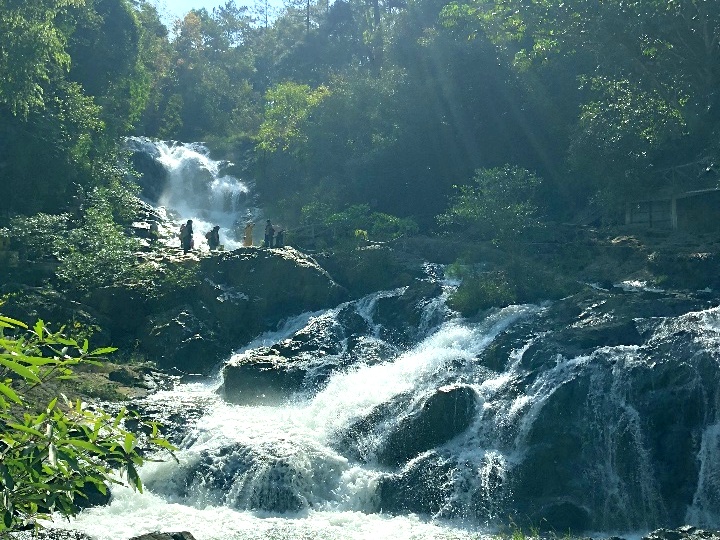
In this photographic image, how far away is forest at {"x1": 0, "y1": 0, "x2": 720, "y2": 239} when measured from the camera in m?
27.6

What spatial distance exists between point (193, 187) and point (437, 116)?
12.8 m

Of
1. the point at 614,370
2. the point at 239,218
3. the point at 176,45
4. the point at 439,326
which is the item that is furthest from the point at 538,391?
the point at 176,45

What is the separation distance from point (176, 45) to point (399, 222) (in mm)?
38575

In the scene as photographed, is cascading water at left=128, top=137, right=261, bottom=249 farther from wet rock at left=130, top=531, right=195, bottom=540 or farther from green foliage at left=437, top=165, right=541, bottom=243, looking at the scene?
wet rock at left=130, top=531, right=195, bottom=540

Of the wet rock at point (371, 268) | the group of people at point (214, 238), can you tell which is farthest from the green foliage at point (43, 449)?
the group of people at point (214, 238)

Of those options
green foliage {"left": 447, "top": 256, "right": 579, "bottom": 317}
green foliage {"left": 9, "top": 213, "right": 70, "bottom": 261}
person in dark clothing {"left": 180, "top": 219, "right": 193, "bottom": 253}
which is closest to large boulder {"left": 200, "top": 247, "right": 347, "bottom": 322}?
person in dark clothing {"left": 180, "top": 219, "right": 193, "bottom": 253}

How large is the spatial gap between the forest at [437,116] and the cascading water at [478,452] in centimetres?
943

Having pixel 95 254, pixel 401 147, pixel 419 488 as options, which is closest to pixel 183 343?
pixel 95 254

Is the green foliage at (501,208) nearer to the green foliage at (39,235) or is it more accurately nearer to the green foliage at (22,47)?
the green foliage at (39,235)

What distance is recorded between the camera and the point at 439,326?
2580 cm

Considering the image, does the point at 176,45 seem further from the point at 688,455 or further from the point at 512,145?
the point at 688,455

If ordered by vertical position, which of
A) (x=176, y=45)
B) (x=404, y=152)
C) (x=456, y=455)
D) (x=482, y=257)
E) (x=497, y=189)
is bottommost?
(x=456, y=455)

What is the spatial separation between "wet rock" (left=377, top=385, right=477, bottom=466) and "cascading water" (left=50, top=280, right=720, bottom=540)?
0.03 m

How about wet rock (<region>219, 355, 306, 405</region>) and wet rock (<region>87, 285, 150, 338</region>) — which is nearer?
wet rock (<region>219, 355, 306, 405</region>)
